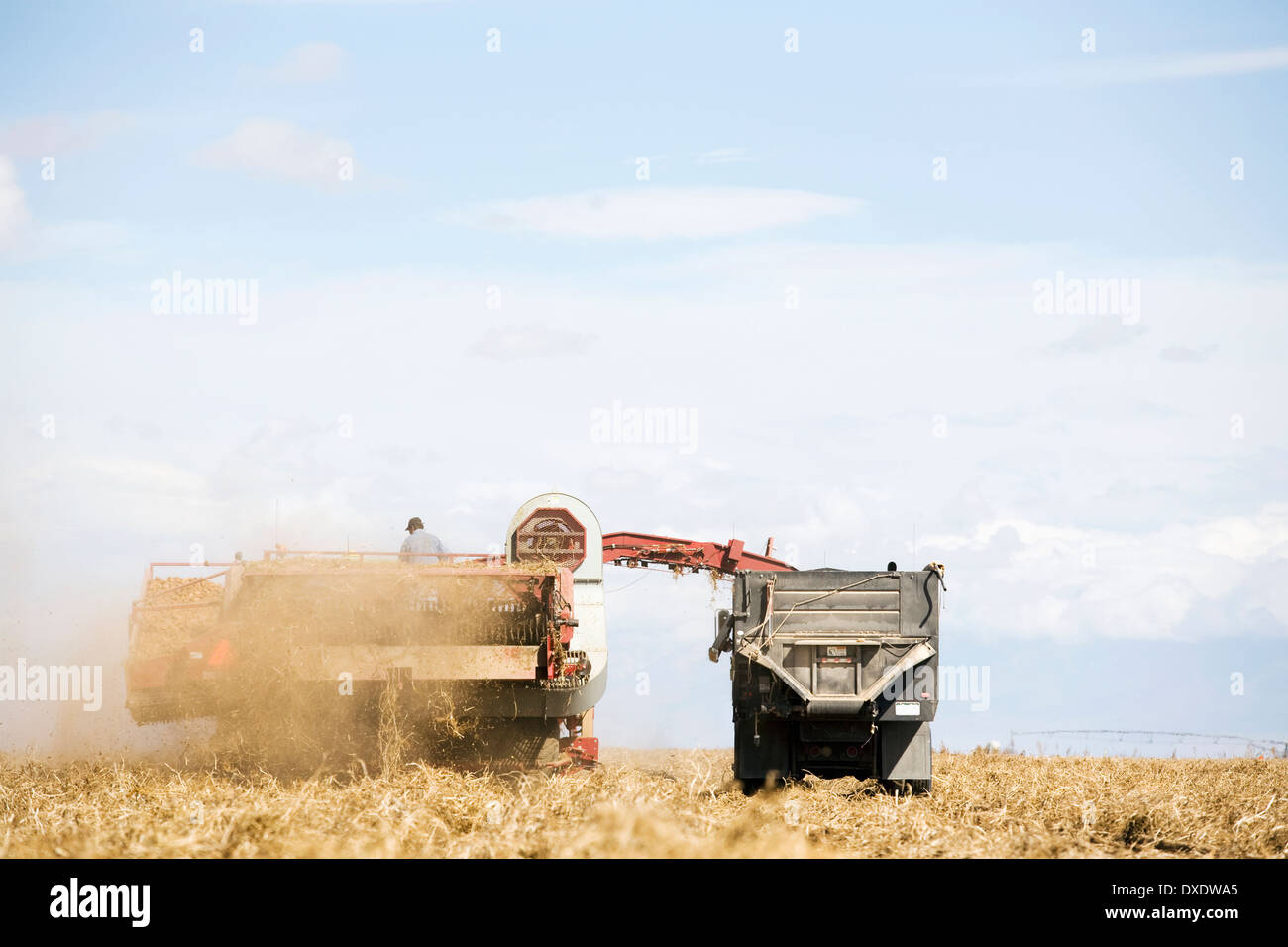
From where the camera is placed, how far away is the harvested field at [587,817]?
8156mm

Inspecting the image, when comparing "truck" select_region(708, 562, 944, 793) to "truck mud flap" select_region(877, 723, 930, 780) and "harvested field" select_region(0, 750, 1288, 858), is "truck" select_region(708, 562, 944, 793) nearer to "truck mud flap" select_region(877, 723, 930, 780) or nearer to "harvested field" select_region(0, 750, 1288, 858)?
Answer: "truck mud flap" select_region(877, 723, 930, 780)

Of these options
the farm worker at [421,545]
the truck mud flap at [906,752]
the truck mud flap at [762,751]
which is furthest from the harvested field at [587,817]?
the farm worker at [421,545]

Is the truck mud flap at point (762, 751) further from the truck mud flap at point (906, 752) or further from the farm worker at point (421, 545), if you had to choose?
the farm worker at point (421, 545)

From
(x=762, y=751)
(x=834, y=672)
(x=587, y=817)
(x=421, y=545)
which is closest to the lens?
(x=587, y=817)

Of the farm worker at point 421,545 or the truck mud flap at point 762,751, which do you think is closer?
the truck mud flap at point 762,751

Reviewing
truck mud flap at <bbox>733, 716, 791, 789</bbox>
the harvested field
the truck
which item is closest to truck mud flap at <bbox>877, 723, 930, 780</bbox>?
the truck

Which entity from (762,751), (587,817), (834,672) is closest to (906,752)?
(834,672)

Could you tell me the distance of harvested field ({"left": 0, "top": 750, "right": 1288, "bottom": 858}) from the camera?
8156 mm

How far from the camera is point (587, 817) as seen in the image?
29.7 feet

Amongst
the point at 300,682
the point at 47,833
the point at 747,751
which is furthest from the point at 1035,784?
the point at 47,833

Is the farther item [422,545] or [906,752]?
[422,545]

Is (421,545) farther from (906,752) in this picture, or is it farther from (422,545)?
(906,752)

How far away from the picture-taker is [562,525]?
16.2 metres

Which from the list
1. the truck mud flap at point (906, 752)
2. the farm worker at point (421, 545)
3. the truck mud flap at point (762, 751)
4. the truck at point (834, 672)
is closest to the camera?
the truck at point (834, 672)
